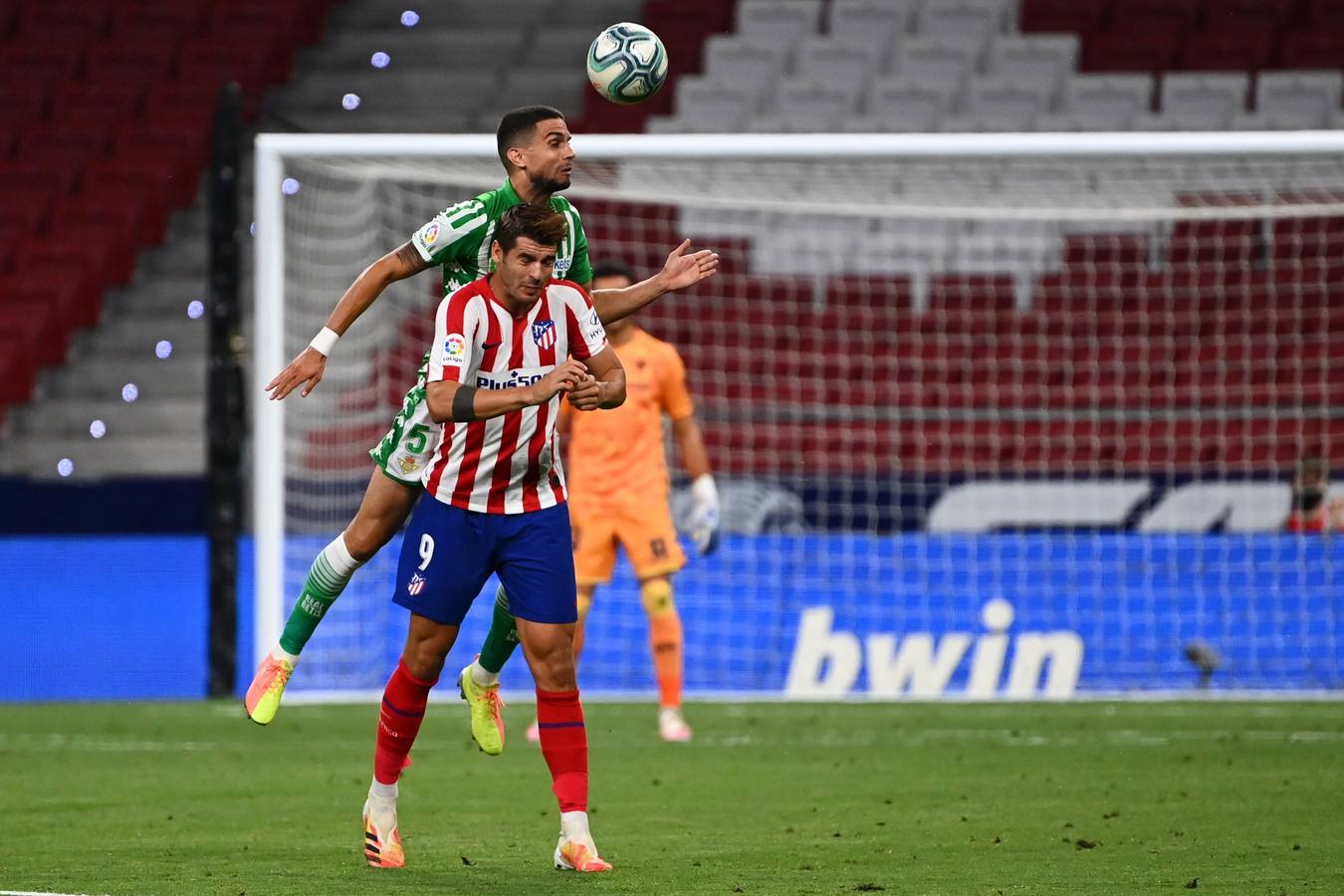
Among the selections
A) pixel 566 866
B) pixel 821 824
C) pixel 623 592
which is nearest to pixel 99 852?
pixel 566 866

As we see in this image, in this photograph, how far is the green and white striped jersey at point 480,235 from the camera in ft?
20.5

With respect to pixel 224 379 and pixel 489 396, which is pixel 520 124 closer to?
pixel 489 396

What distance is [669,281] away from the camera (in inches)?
241

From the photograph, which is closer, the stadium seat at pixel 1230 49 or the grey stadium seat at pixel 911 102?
the grey stadium seat at pixel 911 102

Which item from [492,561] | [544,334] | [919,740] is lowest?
[919,740]

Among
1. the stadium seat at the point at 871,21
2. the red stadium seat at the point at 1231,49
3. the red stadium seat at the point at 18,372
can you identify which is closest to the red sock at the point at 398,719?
the red stadium seat at the point at 18,372

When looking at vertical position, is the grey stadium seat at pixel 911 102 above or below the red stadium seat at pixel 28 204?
above

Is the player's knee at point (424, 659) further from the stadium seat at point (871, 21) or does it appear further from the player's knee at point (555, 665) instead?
the stadium seat at point (871, 21)

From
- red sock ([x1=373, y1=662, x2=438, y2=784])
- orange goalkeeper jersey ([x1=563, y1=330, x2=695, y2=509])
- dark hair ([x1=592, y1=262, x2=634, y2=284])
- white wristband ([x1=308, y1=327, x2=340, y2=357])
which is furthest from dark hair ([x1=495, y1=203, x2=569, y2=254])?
orange goalkeeper jersey ([x1=563, y1=330, x2=695, y2=509])

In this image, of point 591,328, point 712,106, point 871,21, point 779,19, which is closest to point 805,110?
point 712,106

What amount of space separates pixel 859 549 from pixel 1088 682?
4.86ft

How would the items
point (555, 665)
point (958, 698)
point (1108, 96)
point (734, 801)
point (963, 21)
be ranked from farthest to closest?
point (963, 21) → point (1108, 96) → point (958, 698) → point (734, 801) → point (555, 665)

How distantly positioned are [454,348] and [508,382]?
202mm

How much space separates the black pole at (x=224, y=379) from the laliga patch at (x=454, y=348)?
6553 mm
